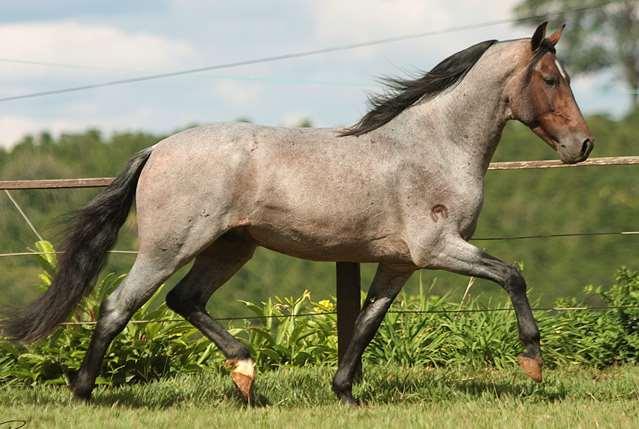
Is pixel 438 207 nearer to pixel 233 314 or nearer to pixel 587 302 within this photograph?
pixel 587 302

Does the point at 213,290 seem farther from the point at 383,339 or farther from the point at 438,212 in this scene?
the point at 383,339

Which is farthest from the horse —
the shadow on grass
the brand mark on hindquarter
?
the shadow on grass

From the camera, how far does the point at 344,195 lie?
5.66 metres

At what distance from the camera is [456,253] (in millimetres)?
5629

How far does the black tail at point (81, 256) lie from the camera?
5.84 m

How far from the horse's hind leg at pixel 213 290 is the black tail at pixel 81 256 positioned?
19.6 inches

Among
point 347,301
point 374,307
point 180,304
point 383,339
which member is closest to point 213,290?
point 180,304

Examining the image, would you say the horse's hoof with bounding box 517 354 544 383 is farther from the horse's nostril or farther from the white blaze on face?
the white blaze on face

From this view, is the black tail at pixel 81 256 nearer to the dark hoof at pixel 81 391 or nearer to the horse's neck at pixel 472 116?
the dark hoof at pixel 81 391

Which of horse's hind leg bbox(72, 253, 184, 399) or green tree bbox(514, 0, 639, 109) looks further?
green tree bbox(514, 0, 639, 109)

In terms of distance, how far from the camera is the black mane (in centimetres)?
599

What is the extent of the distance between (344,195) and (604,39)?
23963mm

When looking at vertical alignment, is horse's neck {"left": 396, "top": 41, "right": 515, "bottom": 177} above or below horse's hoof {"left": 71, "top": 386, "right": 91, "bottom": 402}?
above

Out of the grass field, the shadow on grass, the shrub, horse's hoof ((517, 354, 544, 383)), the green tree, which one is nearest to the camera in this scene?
the grass field
